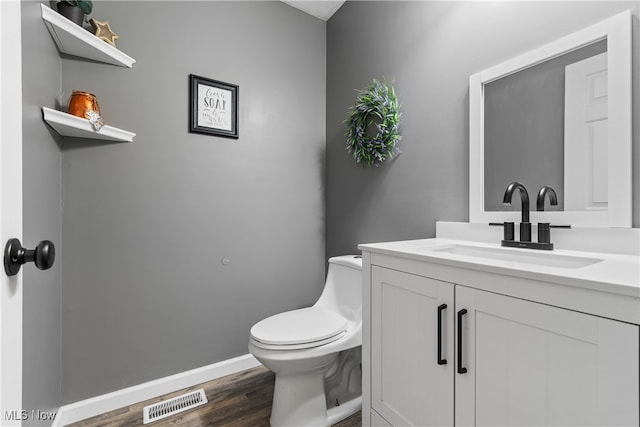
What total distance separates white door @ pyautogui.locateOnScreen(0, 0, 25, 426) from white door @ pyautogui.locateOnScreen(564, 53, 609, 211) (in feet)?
4.76

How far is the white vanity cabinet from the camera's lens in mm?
548

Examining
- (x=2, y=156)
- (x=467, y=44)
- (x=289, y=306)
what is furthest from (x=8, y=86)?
(x=289, y=306)

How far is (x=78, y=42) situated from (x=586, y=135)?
78.8 inches

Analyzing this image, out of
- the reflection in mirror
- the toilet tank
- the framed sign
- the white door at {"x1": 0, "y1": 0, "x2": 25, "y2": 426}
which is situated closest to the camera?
the white door at {"x1": 0, "y1": 0, "x2": 25, "y2": 426}

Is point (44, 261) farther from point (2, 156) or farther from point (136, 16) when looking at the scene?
point (136, 16)

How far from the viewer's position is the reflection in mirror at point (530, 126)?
1016 mm

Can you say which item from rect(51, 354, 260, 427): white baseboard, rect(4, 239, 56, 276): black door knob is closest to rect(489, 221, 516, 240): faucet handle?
rect(4, 239, 56, 276): black door knob

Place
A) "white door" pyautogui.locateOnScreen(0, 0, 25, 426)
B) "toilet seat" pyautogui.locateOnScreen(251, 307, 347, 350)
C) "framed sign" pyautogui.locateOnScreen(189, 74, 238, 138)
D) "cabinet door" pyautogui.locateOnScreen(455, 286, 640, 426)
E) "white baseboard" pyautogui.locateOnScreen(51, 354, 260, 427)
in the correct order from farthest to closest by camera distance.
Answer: "framed sign" pyautogui.locateOnScreen(189, 74, 238, 138)
"white baseboard" pyautogui.locateOnScreen(51, 354, 260, 427)
"toilet seat" pyautogui.locateOnScreen(251, 307, 347, 350)
"cabinet door" pyautogui.locateOnScreen(455, 286, 640, 426)
"white door" pyautogui.locateOnScreen(0, 0, 25, 426)

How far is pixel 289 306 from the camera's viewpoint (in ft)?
6.77

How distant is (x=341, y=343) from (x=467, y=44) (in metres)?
1.46

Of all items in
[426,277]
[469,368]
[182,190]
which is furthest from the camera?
[182,190]

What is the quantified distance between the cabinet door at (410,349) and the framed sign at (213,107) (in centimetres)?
128

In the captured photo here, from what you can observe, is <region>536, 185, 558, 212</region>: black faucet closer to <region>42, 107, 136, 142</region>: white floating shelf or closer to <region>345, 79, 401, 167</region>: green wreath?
<region>345, 79, 401, 167</region>: green wreath

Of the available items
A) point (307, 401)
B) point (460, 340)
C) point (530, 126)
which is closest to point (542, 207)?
point (530, 126)
